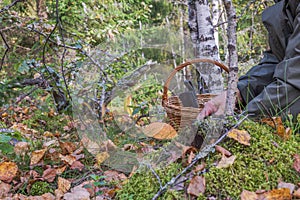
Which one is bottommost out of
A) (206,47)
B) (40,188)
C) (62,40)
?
(40,188)

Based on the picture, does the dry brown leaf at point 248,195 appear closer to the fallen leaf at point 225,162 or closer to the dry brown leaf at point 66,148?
the fallen leaf at point 225,162

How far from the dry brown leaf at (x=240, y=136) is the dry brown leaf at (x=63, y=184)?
0.79 m

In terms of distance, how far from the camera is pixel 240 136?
1.43 metres

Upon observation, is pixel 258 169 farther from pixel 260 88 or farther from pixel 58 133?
pixel 58 133

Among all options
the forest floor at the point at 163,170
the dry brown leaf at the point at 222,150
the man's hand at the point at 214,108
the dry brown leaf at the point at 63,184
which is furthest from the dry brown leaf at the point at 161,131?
the dry brown leaf at the point at 63,184

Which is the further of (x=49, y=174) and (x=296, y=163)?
(x=49, y=174)

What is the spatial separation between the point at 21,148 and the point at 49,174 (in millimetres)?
398

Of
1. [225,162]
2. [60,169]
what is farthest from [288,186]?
[60,169]

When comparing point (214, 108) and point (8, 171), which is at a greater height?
point (214, 108)

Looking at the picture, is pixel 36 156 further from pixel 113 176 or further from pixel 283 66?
pixel 283 66

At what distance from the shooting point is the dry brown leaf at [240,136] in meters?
1.40

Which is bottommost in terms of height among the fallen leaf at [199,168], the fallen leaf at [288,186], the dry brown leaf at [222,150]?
the fallen leaf at [288,186]

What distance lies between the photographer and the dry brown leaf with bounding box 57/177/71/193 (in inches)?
60.0

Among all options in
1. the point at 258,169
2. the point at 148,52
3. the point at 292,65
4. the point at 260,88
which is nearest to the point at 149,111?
the point at 148,52
